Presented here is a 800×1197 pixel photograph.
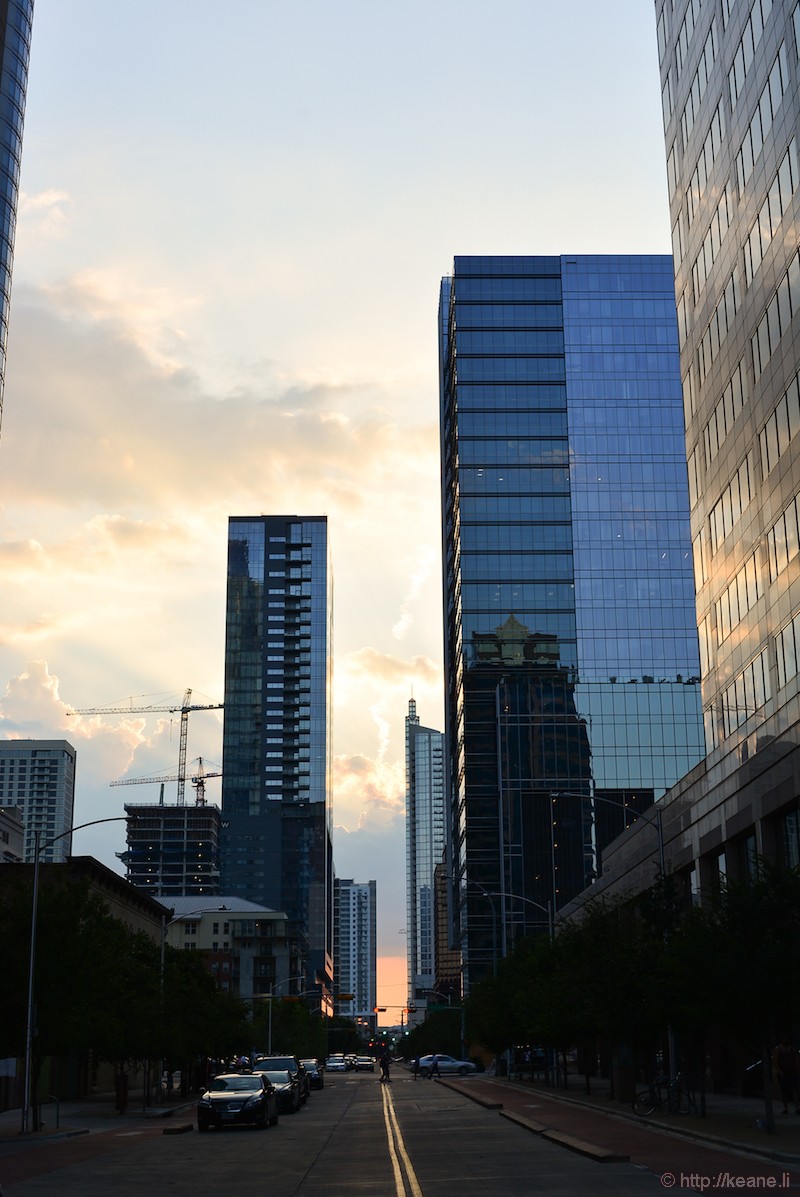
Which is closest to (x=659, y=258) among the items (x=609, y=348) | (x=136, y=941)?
(x=609, y=348)

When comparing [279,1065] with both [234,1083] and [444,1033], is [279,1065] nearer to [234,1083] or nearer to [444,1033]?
[234,1083]

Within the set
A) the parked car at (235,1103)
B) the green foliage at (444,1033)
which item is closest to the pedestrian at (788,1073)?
the parked car at (235,1103)

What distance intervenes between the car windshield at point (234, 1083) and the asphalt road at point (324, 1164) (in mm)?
1199

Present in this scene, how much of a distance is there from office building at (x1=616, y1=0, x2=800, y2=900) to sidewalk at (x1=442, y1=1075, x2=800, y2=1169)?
7857 mm

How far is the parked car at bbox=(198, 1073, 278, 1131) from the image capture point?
37.3m

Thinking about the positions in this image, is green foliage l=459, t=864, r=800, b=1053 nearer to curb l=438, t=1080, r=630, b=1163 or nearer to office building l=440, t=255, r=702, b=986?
curb l=438, t=1080, r=630, b=1163

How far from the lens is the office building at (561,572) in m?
156

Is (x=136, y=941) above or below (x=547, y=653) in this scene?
below

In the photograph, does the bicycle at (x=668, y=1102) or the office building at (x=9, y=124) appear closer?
the bicycle at (x=668, y=1102)

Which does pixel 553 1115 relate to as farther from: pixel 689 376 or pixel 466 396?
pixel 466 396

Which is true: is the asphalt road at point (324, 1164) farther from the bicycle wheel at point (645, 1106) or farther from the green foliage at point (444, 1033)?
the green foliage at point (444, 1033)

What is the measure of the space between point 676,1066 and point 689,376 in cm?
3417

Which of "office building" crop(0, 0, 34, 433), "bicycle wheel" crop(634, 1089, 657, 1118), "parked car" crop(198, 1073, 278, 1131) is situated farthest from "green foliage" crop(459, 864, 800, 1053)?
"office building" crop(0, 0, 34, 433)

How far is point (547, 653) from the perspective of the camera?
16200 cm
